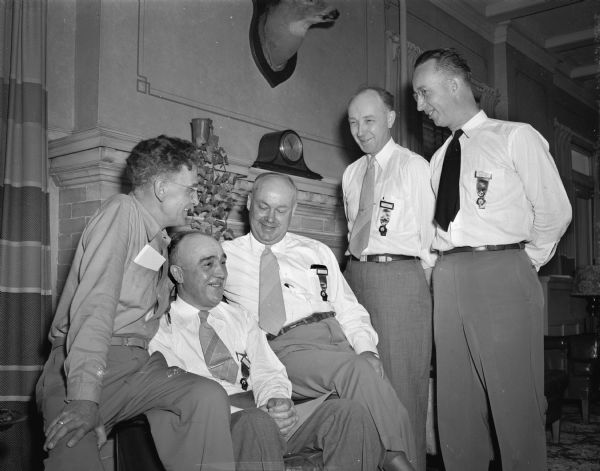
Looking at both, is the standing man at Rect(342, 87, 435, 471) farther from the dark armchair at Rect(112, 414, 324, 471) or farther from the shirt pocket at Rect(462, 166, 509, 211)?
the dark armchair at Rect(112, 414, 324, 471)

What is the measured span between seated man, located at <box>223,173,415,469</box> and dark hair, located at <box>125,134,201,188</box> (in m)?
0.51

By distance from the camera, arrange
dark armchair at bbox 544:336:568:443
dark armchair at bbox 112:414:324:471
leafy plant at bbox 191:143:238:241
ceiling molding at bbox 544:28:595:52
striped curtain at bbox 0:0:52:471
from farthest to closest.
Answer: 1. ceiling molding at bbox 544:28:595:52
2. dark armchair at bbox 544:336:568:443
3. leafy plant at bbox 191:143:238:241
4. striped curtain at bbox 0:0:52:471
5. dark armchair at bbox 112:414:324:471

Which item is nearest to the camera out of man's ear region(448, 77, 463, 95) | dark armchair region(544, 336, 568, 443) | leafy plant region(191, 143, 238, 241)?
man's ear region(448, 77, 463, 95)

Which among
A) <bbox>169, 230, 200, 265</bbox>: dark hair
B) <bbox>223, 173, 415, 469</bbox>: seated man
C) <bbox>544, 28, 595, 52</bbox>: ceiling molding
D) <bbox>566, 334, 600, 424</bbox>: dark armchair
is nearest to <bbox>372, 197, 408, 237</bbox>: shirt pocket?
<bbox>223, 173, 415, 469</bbox>: seated man

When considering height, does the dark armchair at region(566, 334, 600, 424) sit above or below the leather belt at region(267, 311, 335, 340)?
below

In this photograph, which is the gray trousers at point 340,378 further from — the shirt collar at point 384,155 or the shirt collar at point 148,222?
the shirt collar at point 384,155

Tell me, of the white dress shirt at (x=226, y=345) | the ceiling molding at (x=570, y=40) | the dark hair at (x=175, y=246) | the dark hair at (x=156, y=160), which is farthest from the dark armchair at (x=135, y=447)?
the ceiling molding at (x=570, y=40)

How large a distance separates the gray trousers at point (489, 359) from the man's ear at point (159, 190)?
3.85 feet

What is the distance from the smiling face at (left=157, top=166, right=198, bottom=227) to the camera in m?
2.08

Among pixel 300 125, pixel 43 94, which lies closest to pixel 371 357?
pixel 43 94

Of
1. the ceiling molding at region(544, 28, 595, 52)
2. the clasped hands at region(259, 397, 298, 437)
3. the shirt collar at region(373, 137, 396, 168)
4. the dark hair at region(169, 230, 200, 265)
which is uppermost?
the ceiling molding at region(544, 28, 595, 52)

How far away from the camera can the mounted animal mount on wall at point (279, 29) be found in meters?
3.97

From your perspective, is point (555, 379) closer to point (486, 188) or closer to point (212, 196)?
point (486, 188)

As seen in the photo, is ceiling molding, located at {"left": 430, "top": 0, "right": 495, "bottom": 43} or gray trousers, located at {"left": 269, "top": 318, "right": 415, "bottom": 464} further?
ceiling molding, located at {"left": 430, "top": 0, "right": 495, "bottom": 43}
